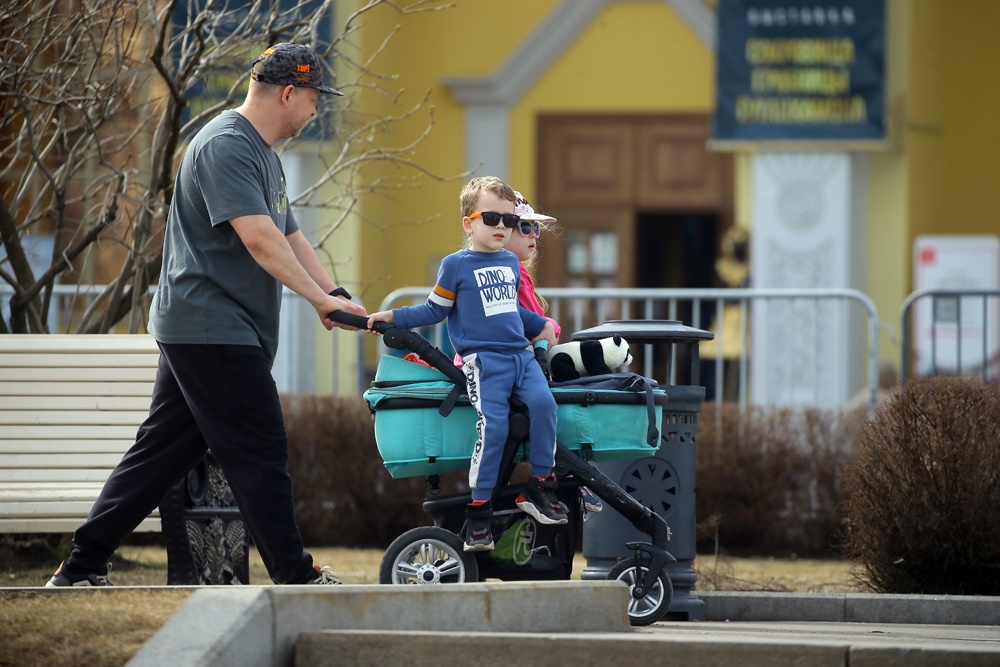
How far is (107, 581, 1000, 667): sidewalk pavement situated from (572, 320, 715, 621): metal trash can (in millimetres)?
1512

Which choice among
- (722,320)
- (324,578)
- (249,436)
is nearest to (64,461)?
(249,436)

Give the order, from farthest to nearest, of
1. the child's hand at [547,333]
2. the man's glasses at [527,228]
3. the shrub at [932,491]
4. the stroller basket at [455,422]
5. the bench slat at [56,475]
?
the bench slat at [56,475]
the shrub at [932,491]
the man's glasses at [527,228]
the child's hand at [547,333]
the stroller basket at [455,422]

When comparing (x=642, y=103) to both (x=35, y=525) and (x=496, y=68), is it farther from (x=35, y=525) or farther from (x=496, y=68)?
(x=35, y=525)

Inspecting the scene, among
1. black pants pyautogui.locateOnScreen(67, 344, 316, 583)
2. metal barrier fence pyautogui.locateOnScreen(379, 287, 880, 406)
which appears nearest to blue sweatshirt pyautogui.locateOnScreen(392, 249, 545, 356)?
black pants pyautogui.locateOnScreen(67, 344, 316, 583)

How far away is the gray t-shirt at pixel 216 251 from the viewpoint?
5.29 metres

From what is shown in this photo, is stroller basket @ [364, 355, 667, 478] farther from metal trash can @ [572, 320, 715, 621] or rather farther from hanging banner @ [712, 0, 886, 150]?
hanging banner @ [712, 0, 886, 150]

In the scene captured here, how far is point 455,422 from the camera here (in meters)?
5.71

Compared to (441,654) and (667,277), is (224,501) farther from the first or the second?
(667,277)

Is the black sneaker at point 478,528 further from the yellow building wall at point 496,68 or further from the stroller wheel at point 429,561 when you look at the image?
the yellow building wall at point 496,68

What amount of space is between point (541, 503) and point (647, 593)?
0.52 meters

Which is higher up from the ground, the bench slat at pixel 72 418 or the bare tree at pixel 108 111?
the bare tree at pixel 108 111

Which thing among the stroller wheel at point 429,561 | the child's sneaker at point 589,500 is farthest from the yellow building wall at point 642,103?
the stroller wheel at point 429,561

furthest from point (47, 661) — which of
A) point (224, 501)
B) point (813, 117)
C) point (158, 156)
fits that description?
point (813, 117)

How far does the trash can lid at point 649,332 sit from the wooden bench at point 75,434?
1567mm
